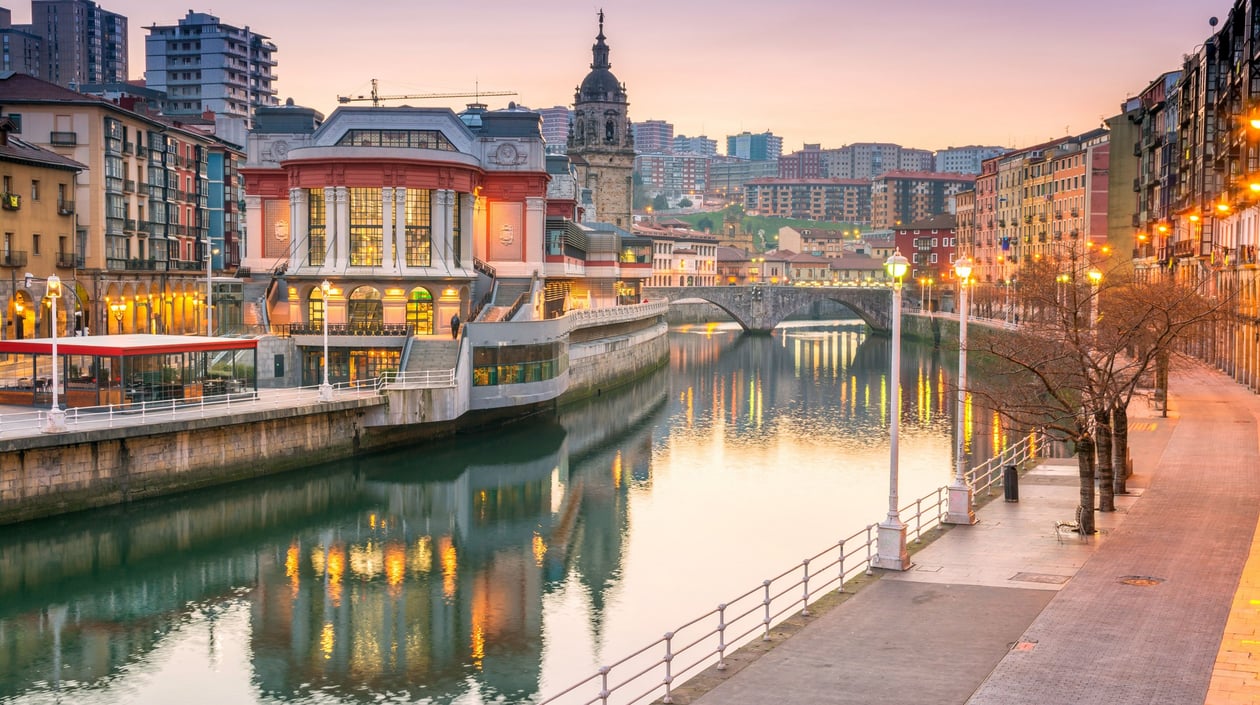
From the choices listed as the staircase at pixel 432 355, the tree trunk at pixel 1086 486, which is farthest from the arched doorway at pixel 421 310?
the tree trunk at pixel 1086 486

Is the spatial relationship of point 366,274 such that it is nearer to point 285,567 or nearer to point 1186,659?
point 285,567

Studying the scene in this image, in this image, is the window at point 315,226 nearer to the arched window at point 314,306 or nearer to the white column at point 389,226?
the arched window at point 314,306

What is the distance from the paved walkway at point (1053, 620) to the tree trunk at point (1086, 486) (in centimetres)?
40

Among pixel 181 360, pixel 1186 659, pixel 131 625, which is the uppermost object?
pixel 181 360

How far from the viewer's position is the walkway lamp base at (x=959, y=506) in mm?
36875

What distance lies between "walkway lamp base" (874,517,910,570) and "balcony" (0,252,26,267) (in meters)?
55.8

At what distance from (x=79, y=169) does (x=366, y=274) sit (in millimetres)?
18389

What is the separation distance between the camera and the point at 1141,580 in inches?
1164

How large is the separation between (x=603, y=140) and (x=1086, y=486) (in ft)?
448

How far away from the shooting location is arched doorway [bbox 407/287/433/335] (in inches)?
3063

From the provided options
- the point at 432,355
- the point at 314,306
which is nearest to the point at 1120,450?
the point at 432,355

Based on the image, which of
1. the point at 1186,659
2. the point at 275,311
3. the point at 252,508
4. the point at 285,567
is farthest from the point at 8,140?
the point at 1186,659

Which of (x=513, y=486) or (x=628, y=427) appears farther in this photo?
(x=628, y=427)

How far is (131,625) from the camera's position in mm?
34656
